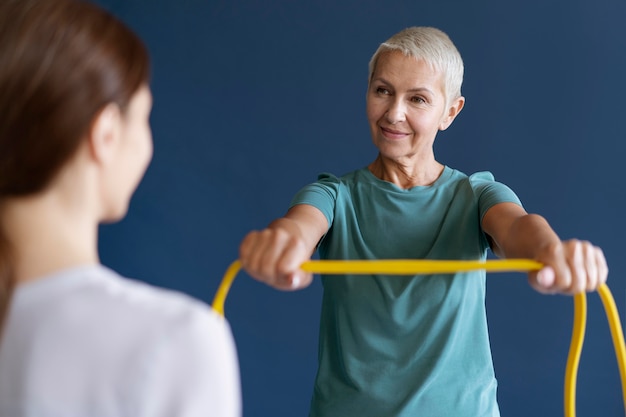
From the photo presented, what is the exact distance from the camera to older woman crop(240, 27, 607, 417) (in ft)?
5.10

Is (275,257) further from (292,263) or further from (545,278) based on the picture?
(545,278)

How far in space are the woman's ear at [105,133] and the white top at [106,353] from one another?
0.13 metres

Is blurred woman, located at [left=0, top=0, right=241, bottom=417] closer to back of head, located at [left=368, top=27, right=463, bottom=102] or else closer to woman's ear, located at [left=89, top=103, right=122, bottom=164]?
woman's ear, located at [left=89, top=103, right=122, bottom=164]

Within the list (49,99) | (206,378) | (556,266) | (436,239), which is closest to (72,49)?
(49,99)

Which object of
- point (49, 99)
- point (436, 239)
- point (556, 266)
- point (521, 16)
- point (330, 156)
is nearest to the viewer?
point (49, 99)

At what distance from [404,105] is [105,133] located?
973mm

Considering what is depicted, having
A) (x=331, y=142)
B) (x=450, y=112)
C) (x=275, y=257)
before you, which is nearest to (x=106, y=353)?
(x=275, y=257)

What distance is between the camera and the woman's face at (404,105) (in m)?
1.66

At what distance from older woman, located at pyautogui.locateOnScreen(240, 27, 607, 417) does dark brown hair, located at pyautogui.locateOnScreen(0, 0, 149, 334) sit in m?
0.69

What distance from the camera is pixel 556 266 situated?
122 cm

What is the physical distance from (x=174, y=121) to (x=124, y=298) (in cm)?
251

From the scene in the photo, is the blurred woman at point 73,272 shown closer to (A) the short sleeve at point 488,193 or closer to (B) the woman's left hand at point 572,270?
(B) the woman's left hand at point 572,270

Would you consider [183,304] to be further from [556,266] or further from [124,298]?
[556,266]

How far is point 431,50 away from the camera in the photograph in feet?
5.48
